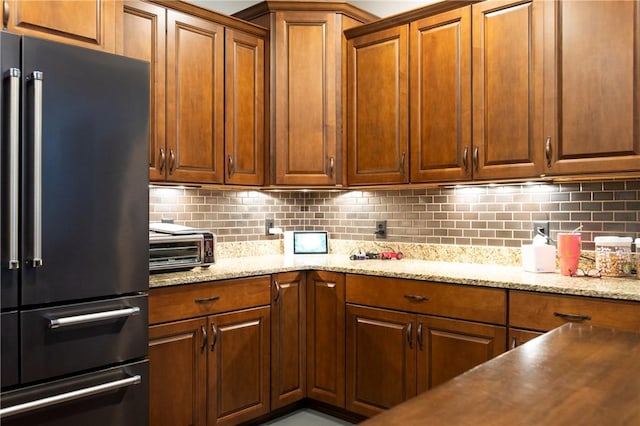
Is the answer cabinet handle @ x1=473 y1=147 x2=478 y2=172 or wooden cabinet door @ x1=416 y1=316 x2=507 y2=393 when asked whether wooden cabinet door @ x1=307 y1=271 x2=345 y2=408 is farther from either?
cabinet handle @ x1=473 y1=147 x2=478 y2=172

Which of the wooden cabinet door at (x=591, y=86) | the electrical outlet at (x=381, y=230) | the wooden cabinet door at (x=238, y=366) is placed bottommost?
the wooden cabinet door at (x=238, y=366)

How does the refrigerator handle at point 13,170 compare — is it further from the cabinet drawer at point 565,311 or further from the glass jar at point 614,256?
the glass jar at point 614,256

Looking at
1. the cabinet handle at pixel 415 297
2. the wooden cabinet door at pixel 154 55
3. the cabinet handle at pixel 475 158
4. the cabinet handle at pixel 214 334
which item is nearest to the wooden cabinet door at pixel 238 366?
the cabinet handle at pixel 214 334

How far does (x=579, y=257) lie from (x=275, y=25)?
226 centimetres

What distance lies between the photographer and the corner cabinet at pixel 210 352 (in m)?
2.50

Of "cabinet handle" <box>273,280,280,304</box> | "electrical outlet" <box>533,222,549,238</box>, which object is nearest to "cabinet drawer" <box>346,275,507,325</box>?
"cabinet handle" <box>273,280,280,304</box>

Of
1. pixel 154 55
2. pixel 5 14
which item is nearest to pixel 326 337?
pixel 154 55

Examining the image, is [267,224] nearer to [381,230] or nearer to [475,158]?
[381,230]

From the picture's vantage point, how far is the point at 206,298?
2.67 m

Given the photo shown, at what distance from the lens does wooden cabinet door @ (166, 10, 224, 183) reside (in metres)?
2.93

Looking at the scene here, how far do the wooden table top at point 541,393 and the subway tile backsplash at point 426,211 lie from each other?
1.71 m

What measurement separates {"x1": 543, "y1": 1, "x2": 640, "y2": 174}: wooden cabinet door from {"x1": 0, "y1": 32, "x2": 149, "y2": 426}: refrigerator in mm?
1918

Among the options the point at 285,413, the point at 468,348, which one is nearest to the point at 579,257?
the point at 468,348

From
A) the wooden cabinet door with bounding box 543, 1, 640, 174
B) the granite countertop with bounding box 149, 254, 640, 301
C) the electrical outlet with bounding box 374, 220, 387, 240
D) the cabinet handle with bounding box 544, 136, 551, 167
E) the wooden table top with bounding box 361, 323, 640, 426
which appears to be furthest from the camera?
the electrical outlet with bounding box 374, 220, 387, 240
